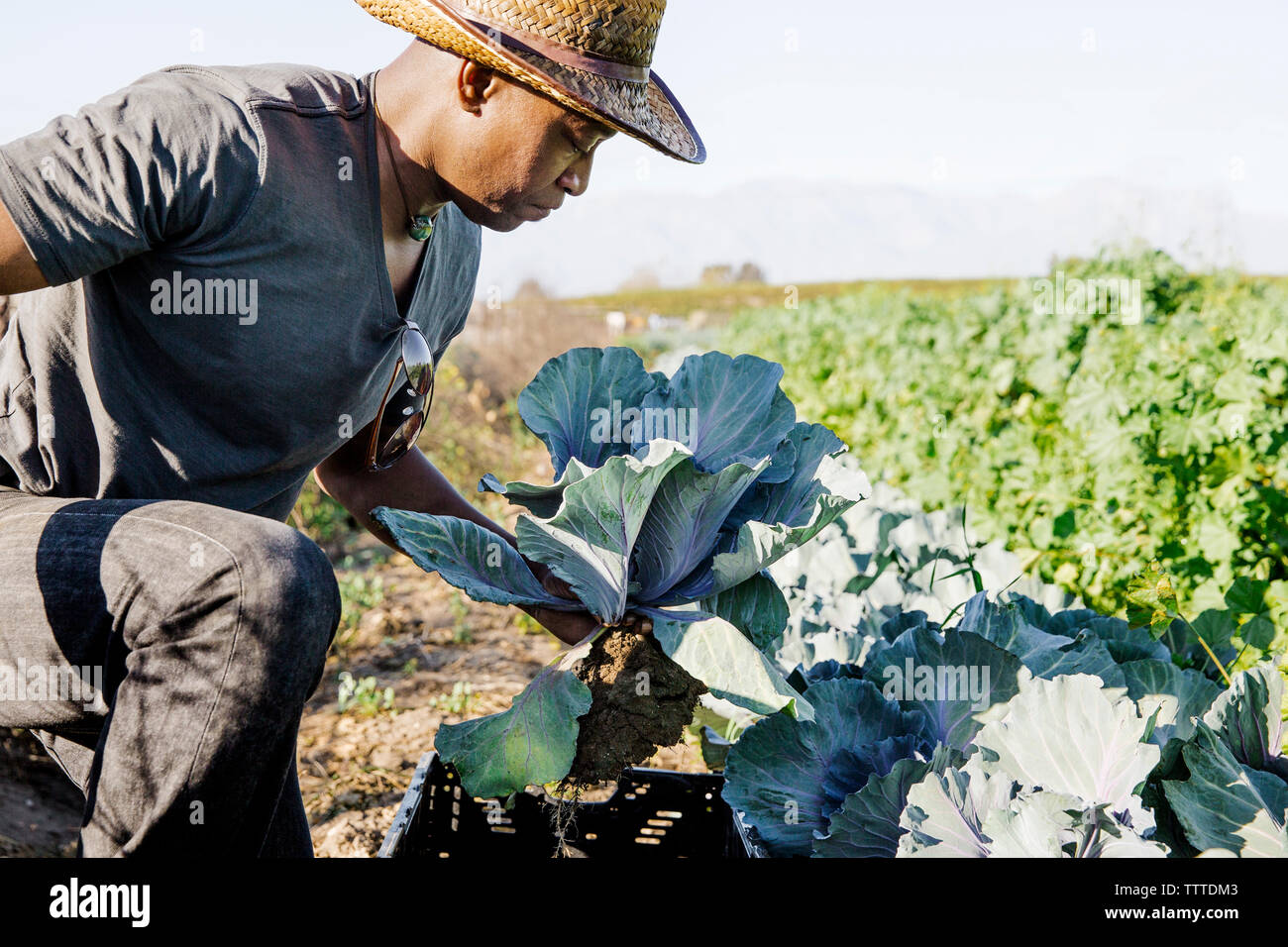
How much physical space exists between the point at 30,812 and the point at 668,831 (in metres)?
2.01

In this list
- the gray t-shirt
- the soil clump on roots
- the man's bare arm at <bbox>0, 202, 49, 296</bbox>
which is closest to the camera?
the man's bare arm at <bbox>0, 202, 49, 296</bbox>

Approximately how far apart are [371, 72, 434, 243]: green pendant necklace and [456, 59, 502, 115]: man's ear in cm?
20

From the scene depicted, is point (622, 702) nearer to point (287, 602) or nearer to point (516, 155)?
point (287, 602)

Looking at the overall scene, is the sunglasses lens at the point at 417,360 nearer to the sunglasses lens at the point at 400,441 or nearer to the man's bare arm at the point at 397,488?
the sunglasses lens at the point at 400,441

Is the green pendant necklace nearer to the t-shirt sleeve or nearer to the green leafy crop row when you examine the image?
the t-shirt sleeve

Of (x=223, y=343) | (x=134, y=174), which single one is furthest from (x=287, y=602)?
(x=134, y=174)

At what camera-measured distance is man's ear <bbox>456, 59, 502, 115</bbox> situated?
63.6 inches

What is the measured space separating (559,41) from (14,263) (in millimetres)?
821

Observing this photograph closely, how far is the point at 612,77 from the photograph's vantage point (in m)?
1.62

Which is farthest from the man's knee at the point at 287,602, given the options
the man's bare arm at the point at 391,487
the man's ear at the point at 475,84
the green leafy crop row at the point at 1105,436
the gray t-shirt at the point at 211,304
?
the green leafy crop row at the point at 1105,436

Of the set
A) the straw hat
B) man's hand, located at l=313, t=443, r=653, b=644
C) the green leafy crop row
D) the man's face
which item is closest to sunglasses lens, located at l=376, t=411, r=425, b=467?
man's hand, located at l=313, t=443, r=653, b=644

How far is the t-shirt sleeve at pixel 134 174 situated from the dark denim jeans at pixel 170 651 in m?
0.39

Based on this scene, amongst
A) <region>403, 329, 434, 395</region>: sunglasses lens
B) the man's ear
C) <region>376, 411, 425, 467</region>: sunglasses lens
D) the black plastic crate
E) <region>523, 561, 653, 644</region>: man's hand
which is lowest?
the black plastic crate
